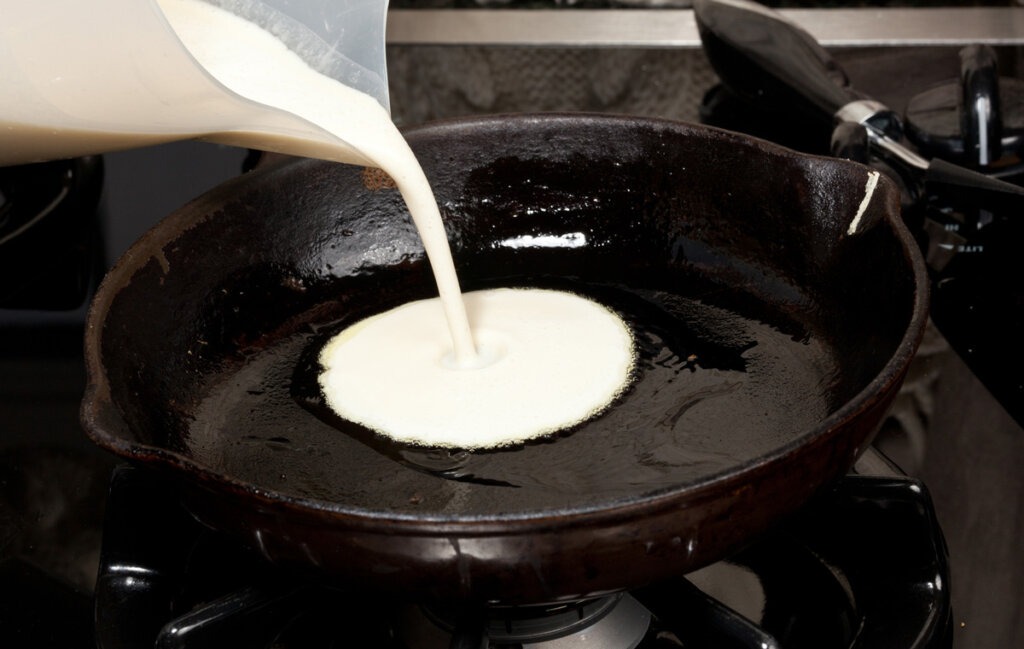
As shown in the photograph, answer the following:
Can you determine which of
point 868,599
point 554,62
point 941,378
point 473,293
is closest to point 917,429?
point 941,378

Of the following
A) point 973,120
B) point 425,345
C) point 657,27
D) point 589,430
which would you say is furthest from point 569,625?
point 657,27

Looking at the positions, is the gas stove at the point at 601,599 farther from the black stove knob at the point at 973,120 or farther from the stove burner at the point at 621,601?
the black stove knob at the point at 973,120

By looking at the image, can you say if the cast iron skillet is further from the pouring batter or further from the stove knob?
the stove knob

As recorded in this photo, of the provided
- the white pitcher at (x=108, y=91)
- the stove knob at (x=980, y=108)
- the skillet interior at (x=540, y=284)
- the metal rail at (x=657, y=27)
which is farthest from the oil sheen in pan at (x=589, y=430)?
the metal rail at (x=657, y=27)

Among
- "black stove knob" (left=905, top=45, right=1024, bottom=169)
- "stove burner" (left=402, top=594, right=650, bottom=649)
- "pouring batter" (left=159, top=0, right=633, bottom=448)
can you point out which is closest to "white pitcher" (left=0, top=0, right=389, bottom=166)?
"pouring batter" (left=159, top=0, right=633, bottom=448)

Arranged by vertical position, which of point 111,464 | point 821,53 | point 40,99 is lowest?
point 111,464

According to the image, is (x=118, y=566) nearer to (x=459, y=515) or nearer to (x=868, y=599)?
(x=459, y=515)

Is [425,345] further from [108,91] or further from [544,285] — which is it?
[108,91]
